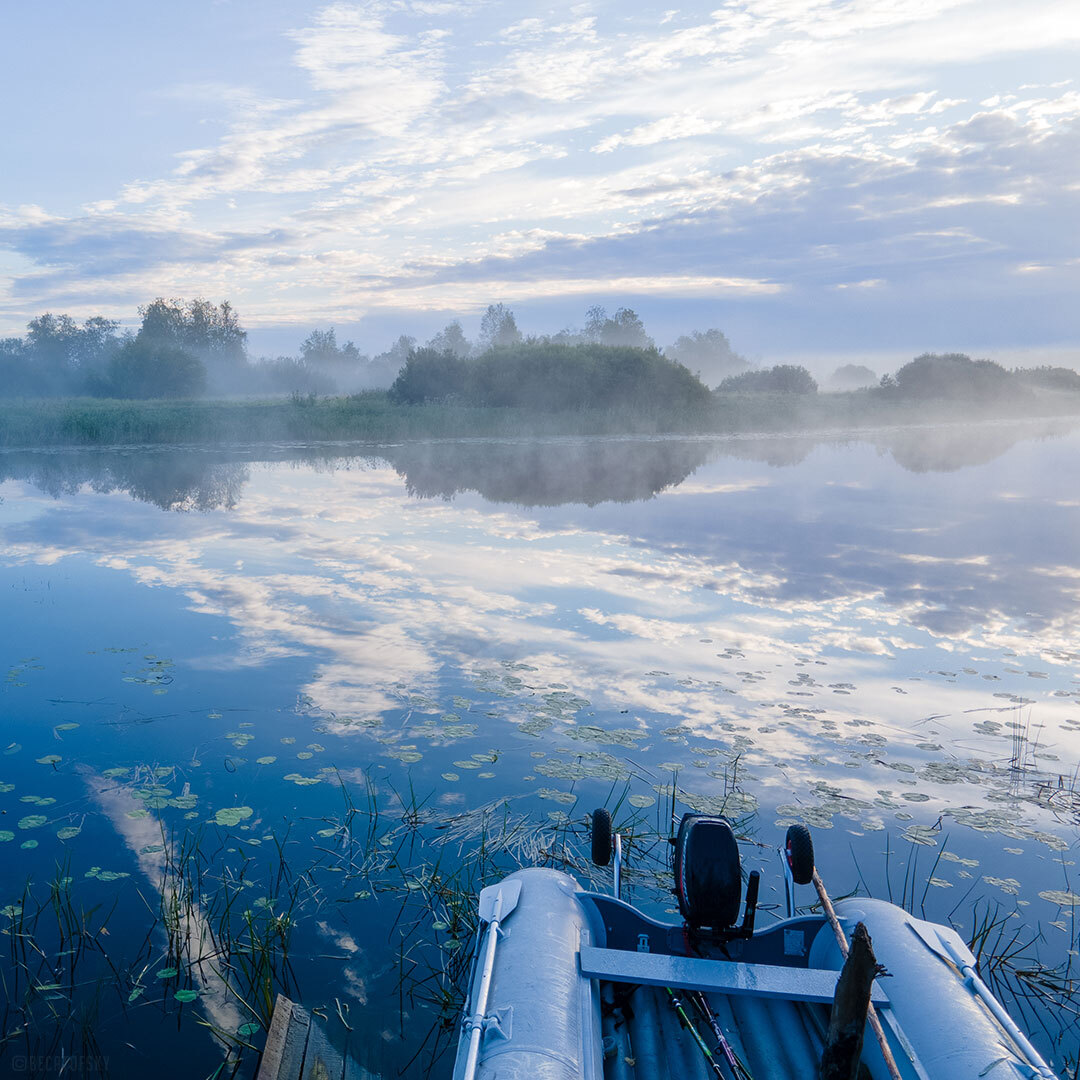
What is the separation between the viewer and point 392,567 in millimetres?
10812

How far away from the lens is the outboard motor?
327cm

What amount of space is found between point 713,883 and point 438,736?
296 cm

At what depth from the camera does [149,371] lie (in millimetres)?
55562

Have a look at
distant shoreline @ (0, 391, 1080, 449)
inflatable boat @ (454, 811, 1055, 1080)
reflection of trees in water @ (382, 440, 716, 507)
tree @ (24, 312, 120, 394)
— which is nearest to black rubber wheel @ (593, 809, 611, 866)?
inflatable boat @ (454, 811, 1055, 1080)

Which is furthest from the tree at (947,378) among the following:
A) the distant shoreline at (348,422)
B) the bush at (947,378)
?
the distant shoreline at (348,422)

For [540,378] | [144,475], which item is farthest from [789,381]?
[144,475]

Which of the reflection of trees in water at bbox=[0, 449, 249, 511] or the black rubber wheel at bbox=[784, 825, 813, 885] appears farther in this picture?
the reflection of trees in water at bbox=[0, 449, 249, 511]

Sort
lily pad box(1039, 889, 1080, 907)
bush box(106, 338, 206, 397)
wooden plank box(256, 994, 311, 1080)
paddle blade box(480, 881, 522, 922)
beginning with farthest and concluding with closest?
bush box(106, 338, 206, 397), lily pad box(1039, 889, 1080, 907), paddle blade box(480, 881, 522, 922), wooden plank box(256, 994, 311, 1080)

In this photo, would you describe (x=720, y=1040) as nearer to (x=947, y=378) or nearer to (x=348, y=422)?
(x=348, y=422)

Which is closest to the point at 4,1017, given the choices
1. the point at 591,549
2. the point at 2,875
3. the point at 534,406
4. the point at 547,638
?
the point at 2,875

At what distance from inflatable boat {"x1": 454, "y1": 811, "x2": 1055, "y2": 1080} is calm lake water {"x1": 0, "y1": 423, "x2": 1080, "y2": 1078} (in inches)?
26.5

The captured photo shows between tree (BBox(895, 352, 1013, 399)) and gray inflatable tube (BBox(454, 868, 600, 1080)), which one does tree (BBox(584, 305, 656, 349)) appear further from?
gray inflatable tube (BBox(454, 868, 600, 1080))

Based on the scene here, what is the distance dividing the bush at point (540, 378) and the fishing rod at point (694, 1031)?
3406 centimetres

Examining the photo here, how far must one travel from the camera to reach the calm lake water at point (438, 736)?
143 inches
